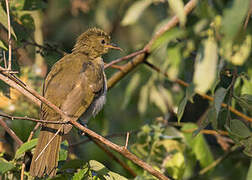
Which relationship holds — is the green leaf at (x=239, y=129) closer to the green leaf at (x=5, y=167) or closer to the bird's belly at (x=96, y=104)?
the green leaf at (x=5, y=167)

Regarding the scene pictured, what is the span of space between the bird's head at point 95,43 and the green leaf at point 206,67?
3.20 meters

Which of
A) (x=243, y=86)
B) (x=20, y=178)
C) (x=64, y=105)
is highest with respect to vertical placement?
(x=64, y=105)

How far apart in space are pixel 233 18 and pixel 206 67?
30 centimetres

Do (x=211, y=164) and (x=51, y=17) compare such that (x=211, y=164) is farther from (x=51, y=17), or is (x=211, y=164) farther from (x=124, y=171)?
(x=51, y=17)

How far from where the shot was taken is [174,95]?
19.8 ft

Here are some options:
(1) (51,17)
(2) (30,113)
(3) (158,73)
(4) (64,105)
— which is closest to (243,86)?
(3) (158,73)

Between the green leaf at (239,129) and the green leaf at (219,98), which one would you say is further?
the green leaf at (239,129)

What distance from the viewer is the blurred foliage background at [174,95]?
2.55m

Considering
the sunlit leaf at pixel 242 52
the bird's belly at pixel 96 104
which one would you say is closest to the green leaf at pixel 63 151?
the bird's belly at pixel 96 104

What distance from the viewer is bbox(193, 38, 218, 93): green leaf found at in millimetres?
2237

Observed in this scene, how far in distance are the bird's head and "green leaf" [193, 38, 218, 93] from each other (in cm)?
320

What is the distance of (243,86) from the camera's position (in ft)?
13.9

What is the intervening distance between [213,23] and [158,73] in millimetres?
2546

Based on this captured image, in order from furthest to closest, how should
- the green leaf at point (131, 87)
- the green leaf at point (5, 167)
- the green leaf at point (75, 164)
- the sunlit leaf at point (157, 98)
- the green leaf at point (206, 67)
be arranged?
the sunlit leaf at point (157, 98) < the green leaf at point (131, 87) < the green leaf at point (75, 164) < the green leaf at point (5, 167) < the green leaf at point (206, 67)
